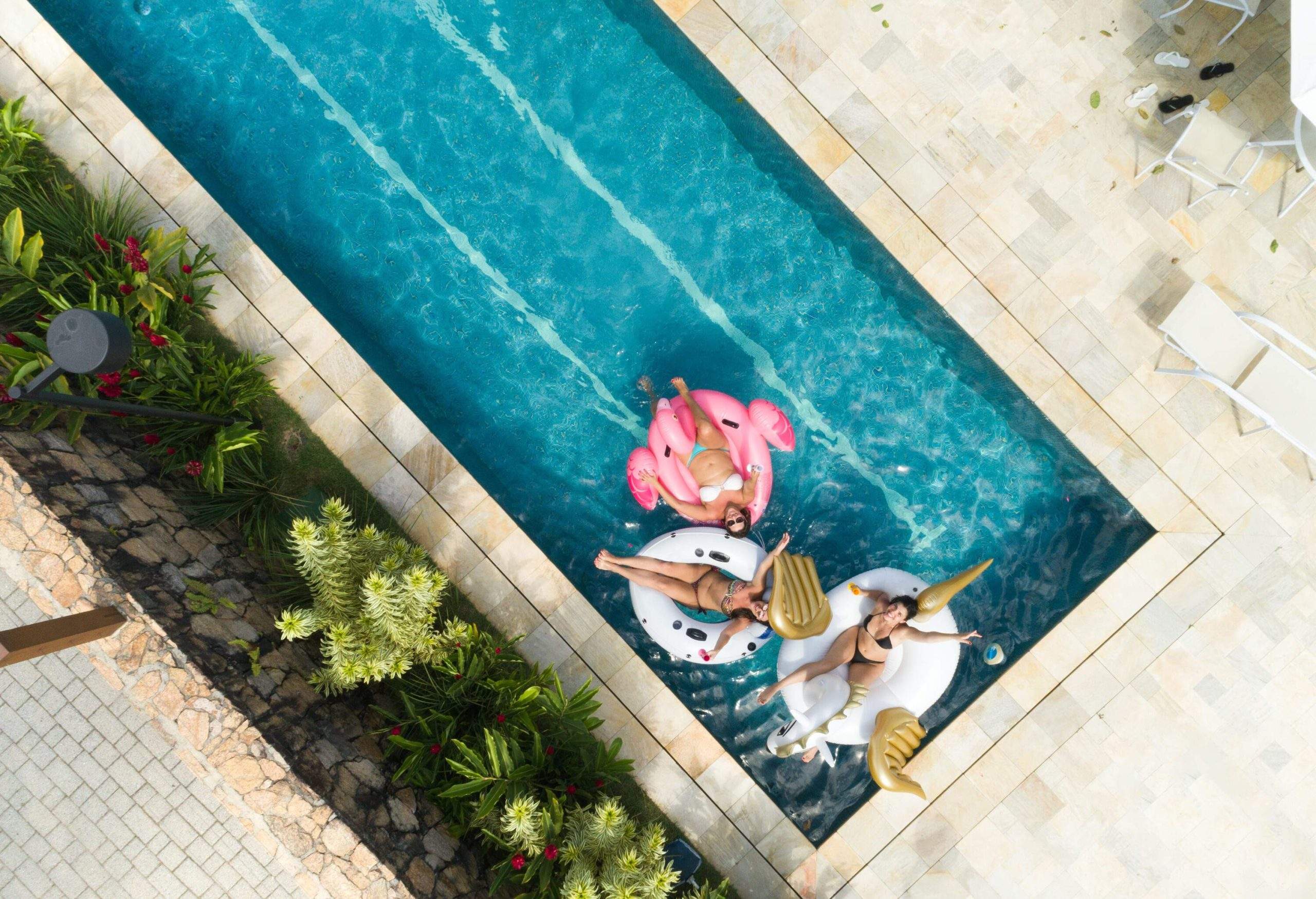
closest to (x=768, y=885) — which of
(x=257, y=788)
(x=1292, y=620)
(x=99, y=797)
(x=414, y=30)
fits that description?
(x=257, y=788)

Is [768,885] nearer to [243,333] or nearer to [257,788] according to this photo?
[257,788]

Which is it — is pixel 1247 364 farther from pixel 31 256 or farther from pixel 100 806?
pixel 100 806

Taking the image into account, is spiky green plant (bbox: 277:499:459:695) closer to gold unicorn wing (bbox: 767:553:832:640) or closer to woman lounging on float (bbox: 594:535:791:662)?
woman lounging on float (bbox: 594:535:791:662)

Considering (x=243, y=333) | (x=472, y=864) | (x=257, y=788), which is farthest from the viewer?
(x=243, y=333)

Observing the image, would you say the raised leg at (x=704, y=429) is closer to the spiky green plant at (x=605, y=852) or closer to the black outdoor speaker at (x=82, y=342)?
the spiky green plant at (x=605, y=852)

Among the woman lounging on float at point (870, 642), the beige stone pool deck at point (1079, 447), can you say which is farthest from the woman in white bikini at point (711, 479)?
the beige stone pool deck at point (1079, 447)

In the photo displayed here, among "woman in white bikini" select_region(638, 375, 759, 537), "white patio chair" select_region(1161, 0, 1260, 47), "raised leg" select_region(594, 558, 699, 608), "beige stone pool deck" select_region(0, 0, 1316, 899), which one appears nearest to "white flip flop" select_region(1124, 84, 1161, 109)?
"beige stone pool deck" select_region(0, 0, 1316, 899)

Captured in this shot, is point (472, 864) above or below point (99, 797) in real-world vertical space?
below
